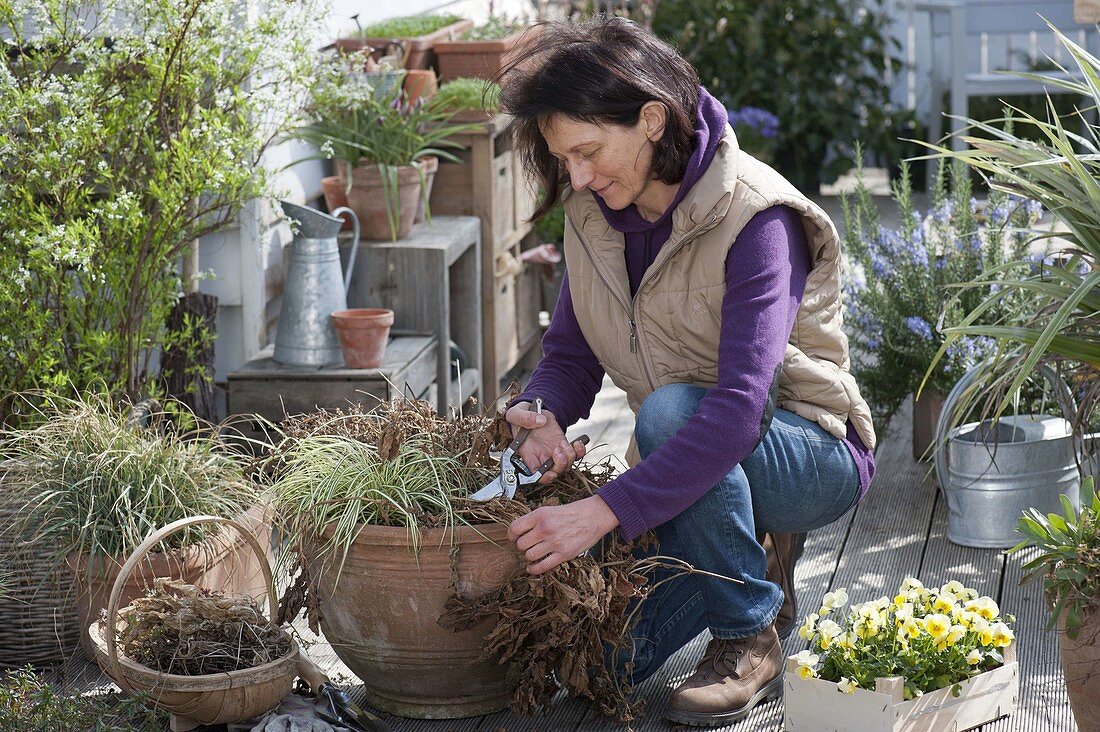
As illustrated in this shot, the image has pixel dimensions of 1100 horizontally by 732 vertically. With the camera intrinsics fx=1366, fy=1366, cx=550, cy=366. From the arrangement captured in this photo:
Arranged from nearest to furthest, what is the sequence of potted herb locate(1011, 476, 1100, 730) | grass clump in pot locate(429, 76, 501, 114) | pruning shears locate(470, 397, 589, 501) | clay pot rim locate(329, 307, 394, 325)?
potted herb locate(1011, 476, 1100, 730) < pruning shears locate(470, 397, 589, 501) < clay pot rim locate(329, 307, 394, 325) < grass clump in pot locate(429, 76, 501, 114)

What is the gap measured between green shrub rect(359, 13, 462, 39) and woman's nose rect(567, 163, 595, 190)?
2.03m

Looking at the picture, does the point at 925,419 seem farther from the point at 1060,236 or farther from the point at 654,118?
the point at 654,118

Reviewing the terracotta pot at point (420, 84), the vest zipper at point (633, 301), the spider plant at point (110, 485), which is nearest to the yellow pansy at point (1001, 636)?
the vest zipper at point (633, 301)

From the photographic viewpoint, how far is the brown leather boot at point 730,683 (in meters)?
2.23

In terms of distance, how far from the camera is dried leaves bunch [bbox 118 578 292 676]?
2154 mm

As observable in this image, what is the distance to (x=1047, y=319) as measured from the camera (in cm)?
259

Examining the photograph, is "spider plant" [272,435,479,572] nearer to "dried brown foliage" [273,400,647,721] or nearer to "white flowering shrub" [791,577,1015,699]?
"dried brown foliage" [273,400,647,721]

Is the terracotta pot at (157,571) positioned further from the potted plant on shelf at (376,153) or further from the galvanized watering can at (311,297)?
the potted plant on shelf at (376,153)

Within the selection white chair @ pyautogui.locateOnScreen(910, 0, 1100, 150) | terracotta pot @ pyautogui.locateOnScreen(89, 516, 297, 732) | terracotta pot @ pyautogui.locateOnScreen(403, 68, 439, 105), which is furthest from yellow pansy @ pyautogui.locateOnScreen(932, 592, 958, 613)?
white chair @ pyautogui.locateOnScreen(910, 0, 1100, 150)

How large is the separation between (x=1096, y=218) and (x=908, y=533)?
974mm

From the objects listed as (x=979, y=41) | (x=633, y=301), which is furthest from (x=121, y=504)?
(x=979, y=41)

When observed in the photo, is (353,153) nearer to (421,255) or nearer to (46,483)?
(421,255)

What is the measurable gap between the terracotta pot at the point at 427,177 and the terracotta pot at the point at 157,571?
58.0 inches

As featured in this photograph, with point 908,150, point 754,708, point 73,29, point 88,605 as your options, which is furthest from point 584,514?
point 908,150
